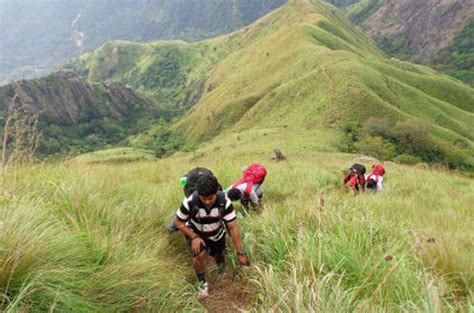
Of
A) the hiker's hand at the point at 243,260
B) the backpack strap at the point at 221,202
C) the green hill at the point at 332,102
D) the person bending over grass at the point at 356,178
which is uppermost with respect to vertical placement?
the backpack strap at the point at 221,202

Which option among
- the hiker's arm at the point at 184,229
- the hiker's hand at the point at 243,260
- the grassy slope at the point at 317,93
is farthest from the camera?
the grassy slope at the point at 317,93

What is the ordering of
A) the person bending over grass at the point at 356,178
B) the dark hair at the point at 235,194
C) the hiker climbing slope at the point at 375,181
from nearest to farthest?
1. the dark hair at the point at 235,194
2. the person bending over grass at the point at 356,178
3. the hiker climbing slope at the point at 375,181

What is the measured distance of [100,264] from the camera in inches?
151

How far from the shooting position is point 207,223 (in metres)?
5.29

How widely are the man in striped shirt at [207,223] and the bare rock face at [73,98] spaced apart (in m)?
121

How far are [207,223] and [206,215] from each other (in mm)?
101

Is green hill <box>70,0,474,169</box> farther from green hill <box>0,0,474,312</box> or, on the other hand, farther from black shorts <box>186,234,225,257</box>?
black shorts <box>186,234,225,257</box>

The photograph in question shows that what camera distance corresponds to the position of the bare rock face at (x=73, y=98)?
125 m

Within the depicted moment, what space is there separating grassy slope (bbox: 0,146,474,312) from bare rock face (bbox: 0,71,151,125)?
120431 mm

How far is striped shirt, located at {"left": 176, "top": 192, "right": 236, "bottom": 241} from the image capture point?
5211 millimetres


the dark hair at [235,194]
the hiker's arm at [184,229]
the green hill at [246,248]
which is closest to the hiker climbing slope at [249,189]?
the dark hair at [235,194]

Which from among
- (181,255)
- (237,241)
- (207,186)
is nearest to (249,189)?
(181,255)

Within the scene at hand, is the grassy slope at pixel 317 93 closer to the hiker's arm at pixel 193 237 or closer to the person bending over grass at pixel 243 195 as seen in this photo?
the person bending over grass at pixel 243 195

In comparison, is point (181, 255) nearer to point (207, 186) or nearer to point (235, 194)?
point (207, 186)
